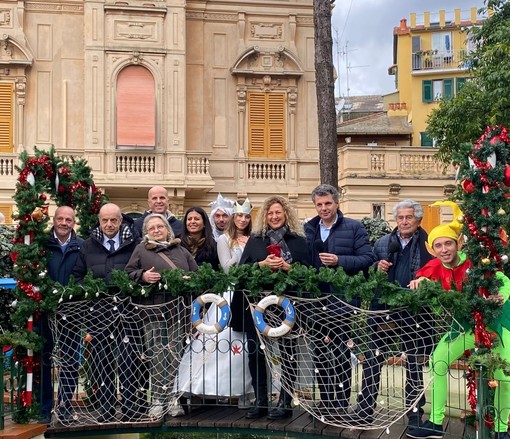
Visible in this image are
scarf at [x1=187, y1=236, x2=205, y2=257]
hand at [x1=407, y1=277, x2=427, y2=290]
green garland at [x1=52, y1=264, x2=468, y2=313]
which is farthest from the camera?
scarf at [x1=187, y1=236, x2=205, y2=257]

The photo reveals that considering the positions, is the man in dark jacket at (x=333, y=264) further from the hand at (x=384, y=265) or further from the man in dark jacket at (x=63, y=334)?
the man in dark jacket at (x=63, y=334)

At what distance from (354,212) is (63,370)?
18389mm

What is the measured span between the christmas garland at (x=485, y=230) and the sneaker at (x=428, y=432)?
0.43 meters

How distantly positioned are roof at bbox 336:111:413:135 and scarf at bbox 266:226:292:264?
27.0 metres

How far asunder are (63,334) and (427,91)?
121 ft

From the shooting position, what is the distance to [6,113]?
78.3 ft

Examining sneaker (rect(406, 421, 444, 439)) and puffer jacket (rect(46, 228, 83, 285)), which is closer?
sneaker (rect(406, 421, 444, 439))

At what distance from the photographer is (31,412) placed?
7215 millimetres

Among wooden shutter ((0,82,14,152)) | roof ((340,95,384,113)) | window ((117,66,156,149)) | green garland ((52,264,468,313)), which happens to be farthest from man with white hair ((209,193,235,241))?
roof ((340,95,384,113))

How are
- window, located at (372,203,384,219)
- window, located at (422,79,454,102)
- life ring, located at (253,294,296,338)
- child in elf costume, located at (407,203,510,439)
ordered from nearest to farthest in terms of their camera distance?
child in elf costume, located at (407,203,510,439)
life ring, located at (253,294,296,338)
window, located at (372,203,384,219)
window, located at (422,79,454,102)

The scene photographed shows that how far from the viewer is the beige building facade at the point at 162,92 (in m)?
23.8

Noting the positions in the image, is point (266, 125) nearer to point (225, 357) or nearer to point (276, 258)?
point (225, 357)

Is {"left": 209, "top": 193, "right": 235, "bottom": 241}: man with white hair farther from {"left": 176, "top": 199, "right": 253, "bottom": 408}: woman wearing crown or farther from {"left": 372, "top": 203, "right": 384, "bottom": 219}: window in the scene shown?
{"left": 372, "top": 203, "right": 384, "bottom": 219}: window

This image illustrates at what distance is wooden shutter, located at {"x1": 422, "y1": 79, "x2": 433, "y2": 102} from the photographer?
137 ft
